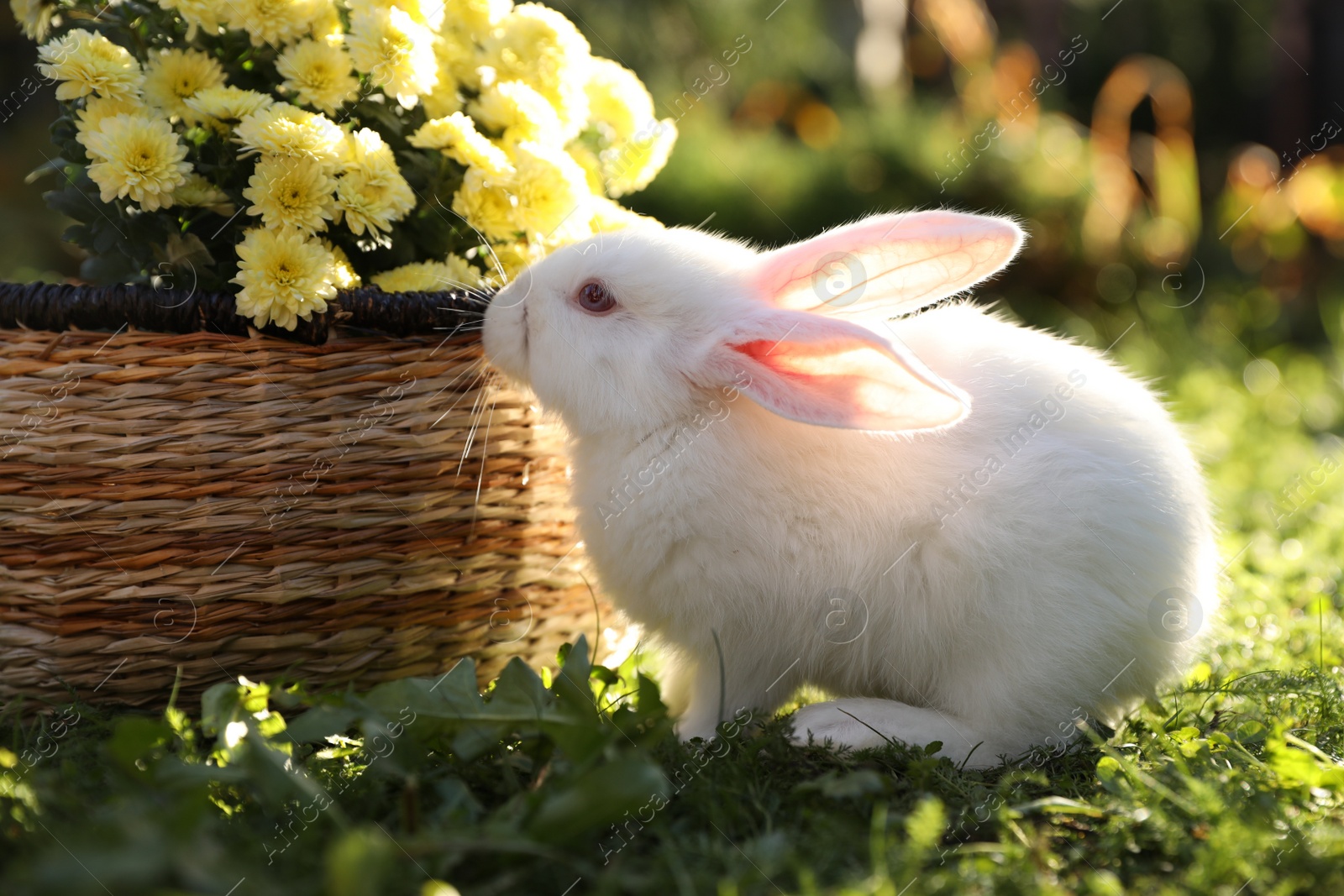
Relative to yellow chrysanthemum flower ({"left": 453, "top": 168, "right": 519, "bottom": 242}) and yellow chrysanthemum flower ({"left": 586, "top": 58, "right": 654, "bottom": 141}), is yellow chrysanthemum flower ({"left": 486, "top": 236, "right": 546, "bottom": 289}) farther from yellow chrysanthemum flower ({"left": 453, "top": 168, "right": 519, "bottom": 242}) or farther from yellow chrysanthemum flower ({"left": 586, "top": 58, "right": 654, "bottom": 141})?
yellow chrysanthemum flower ({"left": 586, "top": 58, "right": 654, "bottom": 141})

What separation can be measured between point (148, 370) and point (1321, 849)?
7.53 ft

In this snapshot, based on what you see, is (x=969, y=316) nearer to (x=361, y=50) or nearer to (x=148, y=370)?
(x=361, y=50)

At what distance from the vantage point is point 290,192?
7.65 ft

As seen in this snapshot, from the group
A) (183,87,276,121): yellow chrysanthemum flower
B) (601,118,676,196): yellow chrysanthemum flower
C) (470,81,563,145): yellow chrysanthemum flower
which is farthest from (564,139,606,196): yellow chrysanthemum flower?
(183,87,276,121): yellow chrysanthemum flower

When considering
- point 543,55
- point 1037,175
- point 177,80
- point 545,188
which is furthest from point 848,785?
point 1037,175

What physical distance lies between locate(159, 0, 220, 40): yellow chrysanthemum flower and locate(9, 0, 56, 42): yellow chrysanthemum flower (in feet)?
1.23

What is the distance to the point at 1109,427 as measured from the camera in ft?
7.68

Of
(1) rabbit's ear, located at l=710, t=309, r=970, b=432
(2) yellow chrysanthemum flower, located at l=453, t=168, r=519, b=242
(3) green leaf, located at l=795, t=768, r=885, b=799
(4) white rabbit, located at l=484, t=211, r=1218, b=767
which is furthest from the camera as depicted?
(2) yellow chrysanthemum flower, located at l=453, t=168, r=519, b=242

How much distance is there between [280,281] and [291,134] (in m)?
0.31

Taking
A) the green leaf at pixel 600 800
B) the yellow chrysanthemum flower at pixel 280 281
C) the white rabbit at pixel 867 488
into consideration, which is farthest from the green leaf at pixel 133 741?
the white rabbit at pixel 867 488

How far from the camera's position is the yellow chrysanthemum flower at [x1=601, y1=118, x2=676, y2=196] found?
3004mm

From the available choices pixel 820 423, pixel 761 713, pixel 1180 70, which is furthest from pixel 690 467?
pixel 1180 70

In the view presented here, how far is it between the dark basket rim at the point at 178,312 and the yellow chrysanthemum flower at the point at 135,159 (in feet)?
0.66

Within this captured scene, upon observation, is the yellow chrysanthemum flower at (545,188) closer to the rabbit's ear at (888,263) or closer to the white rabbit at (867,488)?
the white rabbit at (867,488)
